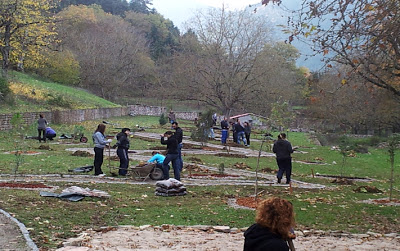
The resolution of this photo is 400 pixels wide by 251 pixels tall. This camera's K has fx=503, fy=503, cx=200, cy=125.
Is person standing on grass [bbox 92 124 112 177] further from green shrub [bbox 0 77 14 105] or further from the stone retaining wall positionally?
green shrub [bbox 0 77 14 105]

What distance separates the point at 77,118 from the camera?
41.8 metres

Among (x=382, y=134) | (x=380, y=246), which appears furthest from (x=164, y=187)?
(x=382, y=134)

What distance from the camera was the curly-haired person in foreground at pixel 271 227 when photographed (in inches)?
172

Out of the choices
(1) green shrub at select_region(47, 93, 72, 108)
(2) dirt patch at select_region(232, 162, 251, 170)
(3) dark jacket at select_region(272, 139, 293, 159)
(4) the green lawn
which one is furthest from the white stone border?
(1) green shrub at select_region(47, 93, 72, 108)

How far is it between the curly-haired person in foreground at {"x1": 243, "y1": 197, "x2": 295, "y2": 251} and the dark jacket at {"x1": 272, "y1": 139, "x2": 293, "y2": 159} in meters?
12.0

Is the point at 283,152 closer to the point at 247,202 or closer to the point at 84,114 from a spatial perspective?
the point at 247,202

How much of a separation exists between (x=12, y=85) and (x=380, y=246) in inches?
1375

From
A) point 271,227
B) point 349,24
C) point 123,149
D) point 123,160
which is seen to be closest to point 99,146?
point 123,149

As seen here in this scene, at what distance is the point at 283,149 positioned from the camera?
16391 millimetres

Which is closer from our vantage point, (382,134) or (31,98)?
(31,98)

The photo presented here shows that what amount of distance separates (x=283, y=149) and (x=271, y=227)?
39.9 feet

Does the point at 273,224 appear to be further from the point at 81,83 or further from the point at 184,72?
the point at 81,83

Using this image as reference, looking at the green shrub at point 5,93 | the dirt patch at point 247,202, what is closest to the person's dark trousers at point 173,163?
the dirt patch at point 247,202

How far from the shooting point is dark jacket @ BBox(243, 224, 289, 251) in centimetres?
430
